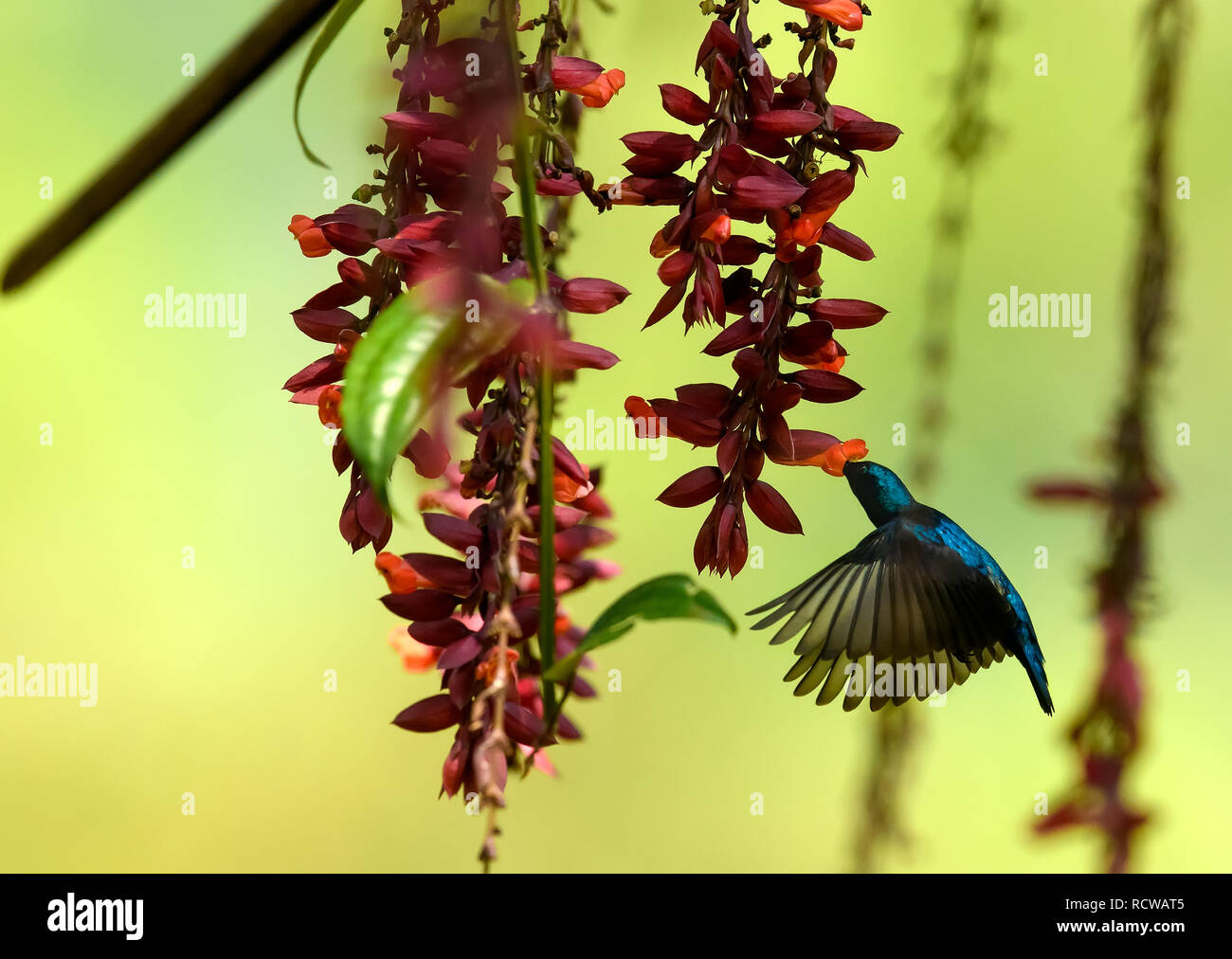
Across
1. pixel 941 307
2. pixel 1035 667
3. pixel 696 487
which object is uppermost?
pixel 941 307

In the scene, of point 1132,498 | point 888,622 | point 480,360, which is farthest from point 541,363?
point 1132,498

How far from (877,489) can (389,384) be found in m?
0.41

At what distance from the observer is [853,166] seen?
0.38 metres

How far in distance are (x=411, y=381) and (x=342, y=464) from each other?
14 centimetres

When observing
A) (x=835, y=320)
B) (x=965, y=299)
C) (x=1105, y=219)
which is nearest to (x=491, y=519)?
(x=835, y=320)

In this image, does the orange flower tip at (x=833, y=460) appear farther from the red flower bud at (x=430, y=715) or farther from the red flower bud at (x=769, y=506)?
the red flower bud at (x=430, y=715)

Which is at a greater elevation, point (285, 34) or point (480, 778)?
point (285, 34)

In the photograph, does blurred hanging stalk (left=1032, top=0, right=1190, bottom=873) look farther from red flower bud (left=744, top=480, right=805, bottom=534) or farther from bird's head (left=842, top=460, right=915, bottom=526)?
red flower bud (left=744, top=480, right=805, bottom=534)

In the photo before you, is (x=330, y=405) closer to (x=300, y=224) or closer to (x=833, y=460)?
(x=300, y=224)

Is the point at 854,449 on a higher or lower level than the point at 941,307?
lower

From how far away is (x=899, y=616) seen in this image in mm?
441

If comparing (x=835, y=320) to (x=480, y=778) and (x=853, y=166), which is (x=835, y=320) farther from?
(x=480, y=778)

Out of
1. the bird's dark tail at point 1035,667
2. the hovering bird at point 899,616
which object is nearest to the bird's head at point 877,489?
the hovering bird at point 899,616

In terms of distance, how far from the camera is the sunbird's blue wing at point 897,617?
1.36 feet
